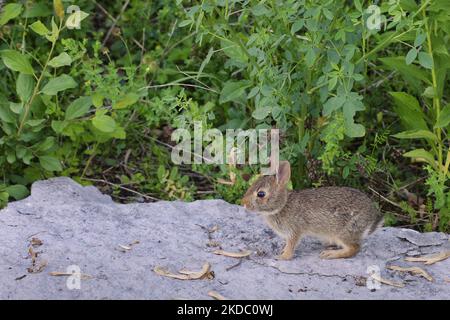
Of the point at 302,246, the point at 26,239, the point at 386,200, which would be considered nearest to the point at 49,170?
the point at 26,239

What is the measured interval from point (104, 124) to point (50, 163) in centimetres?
43

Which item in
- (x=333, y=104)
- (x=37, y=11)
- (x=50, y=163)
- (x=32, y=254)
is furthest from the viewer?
(x=37, y=11)

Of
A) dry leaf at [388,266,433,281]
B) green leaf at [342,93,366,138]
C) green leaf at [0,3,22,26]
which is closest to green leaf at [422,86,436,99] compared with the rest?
green leaf at [342,93,366,138]

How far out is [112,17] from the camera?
277 inches

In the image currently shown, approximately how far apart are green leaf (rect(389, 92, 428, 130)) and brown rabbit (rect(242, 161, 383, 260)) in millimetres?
807

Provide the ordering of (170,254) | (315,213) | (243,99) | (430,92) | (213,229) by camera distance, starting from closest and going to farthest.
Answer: (170,254)
(315,213)
(213,229)
(430,92)
(243,99)

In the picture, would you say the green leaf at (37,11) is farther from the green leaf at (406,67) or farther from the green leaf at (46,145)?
the green leaf at (406,67)

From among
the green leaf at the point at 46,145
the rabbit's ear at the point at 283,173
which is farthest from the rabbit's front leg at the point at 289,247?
the green leaf at the point at 46,145

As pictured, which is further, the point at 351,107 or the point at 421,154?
the point at 421,154

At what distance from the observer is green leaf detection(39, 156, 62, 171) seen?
5.57 metres

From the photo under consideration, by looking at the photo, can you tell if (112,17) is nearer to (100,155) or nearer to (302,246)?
(100,155)

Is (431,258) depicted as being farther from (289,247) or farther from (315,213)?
(289,247)

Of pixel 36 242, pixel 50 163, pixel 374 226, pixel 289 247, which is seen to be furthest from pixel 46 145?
pixel 374 226

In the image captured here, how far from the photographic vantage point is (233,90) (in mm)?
5516
